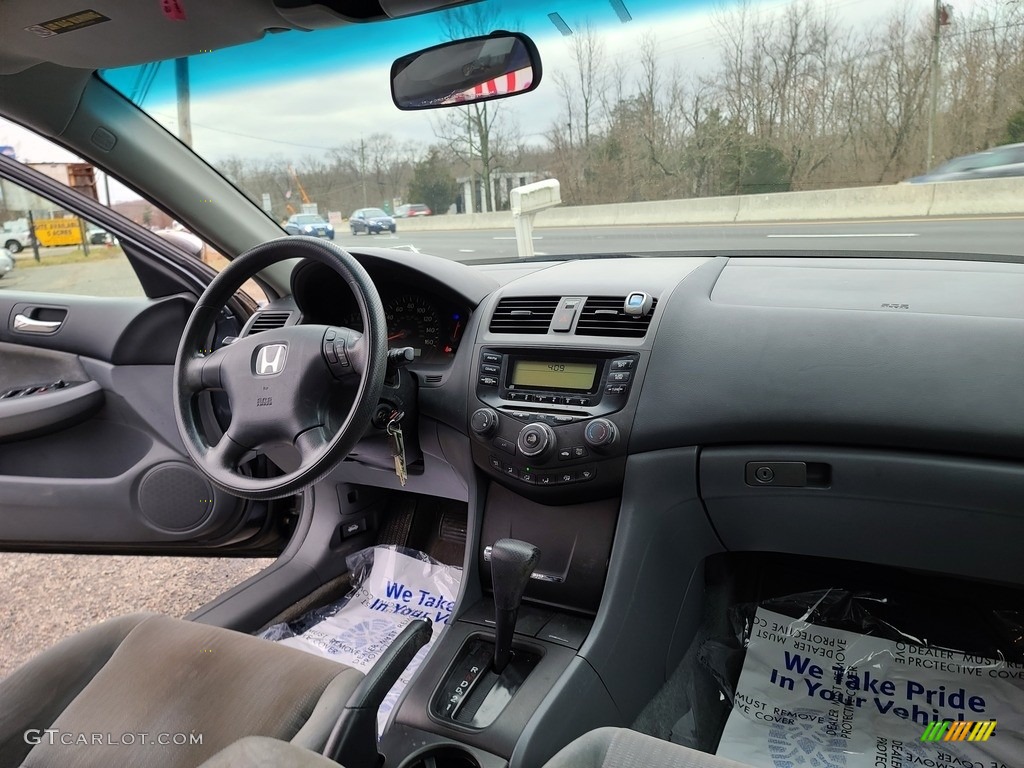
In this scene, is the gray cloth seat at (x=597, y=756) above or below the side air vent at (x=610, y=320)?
below

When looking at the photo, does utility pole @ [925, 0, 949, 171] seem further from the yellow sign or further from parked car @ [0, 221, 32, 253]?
parked car @ [0, 221, 32, 253]

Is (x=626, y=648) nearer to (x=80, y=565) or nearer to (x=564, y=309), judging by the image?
(x=564, y=309)

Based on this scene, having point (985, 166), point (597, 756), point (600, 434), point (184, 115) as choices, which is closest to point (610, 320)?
point (600, 434)

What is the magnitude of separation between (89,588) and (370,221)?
172 centimetres

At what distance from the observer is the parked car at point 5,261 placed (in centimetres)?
268

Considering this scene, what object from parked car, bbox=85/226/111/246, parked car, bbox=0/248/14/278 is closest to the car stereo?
parked car, bbox=85/226/111/246

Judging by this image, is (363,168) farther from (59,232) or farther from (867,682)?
(867,682)

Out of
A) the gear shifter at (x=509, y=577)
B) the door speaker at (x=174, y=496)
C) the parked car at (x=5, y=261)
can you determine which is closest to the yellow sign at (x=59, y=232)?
the parked car at (x=5, y=261)

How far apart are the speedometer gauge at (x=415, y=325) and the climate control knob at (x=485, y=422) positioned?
1.12 feet

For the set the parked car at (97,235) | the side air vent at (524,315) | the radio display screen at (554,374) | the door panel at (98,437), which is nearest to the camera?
the radio display screen at (554,374)

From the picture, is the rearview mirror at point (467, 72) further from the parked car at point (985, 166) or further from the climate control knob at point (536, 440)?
the parked car at point (985, 166)

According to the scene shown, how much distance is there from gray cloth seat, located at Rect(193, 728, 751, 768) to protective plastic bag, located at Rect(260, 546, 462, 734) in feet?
3.67

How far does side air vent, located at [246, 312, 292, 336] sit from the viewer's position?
2266mm

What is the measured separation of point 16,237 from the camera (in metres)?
2.60
